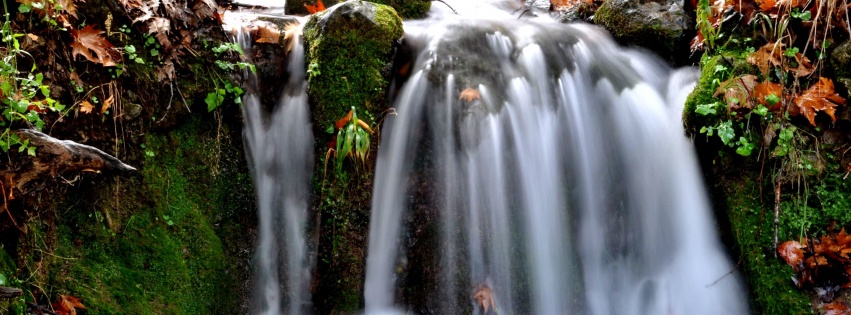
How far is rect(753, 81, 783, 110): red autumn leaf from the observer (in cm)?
376

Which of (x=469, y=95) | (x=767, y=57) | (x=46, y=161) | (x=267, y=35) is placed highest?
(x=767, y=57)

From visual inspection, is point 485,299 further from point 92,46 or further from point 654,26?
point 654,26

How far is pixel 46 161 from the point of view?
2.63 m

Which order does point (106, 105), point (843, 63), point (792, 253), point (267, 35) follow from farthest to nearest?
point (267, 35) < point (843, 63) < point (792, 253) < point (106, 105)

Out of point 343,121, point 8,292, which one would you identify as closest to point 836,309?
point 343,121

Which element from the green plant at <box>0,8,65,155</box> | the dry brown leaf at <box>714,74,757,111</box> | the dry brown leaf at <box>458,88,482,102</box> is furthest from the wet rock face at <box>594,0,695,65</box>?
the green plant at <box>0,8,65,155</box>

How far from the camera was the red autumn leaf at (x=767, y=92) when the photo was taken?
376 cm

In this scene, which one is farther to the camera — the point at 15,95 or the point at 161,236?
the point at 161,236

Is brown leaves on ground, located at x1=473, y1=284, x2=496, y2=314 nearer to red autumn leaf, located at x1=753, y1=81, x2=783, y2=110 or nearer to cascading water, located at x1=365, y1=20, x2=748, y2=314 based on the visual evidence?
cascading water, located at x1=365, y1=20, x2=748, y2=314

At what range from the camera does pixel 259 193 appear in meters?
4.14

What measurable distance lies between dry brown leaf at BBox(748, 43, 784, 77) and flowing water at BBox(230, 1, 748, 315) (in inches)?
26.6

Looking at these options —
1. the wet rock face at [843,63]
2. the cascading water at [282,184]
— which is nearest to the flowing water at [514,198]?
the cascading water at [282,184]

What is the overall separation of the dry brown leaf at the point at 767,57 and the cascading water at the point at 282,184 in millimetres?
3379

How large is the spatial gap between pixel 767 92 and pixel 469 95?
211 cm
